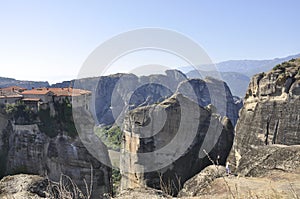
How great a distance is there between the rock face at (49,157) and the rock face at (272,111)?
1177cm

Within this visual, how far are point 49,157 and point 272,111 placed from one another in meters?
19.8

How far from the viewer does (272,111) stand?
19156 millimetres

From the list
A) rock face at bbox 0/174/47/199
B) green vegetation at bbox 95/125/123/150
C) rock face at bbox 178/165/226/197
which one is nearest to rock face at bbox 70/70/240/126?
green vegetation at bbox 95/125/123/150

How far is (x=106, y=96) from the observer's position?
472 feet

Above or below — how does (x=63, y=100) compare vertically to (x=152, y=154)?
above

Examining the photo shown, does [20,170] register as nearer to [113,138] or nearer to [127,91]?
[113,138]

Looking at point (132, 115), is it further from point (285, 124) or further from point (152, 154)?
point (285, 124)

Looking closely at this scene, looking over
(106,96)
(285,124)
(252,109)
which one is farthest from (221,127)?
(106,96)

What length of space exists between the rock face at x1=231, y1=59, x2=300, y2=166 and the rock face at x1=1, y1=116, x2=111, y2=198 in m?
11.8

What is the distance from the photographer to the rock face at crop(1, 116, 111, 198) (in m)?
27.1

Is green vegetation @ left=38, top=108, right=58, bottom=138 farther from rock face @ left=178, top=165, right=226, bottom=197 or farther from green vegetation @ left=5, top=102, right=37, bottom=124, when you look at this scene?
rock face @ left=178, top=165, right=226, bottom=197

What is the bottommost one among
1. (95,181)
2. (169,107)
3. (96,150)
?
(95,181)

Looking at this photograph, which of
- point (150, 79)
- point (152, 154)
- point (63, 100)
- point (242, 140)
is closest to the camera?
point (242, 140)

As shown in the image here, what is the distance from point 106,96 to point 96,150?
117 meters
